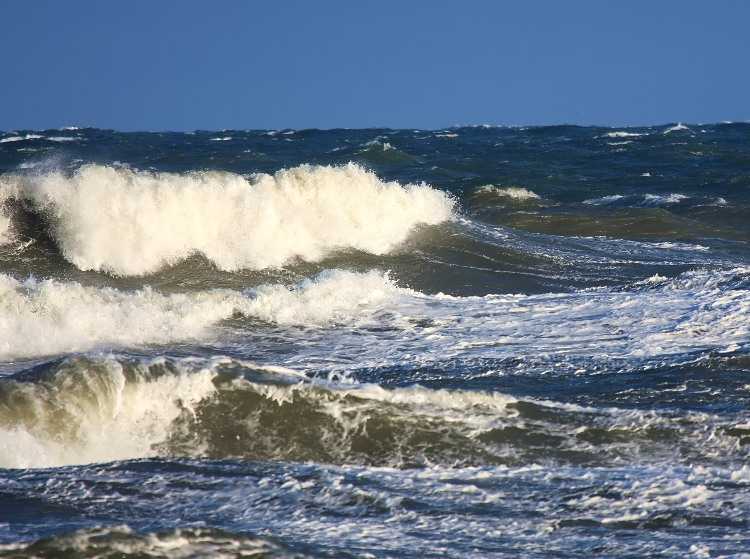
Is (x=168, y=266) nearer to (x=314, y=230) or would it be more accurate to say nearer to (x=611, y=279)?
(x=314, y=230)

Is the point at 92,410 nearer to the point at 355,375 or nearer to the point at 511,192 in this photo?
the point at 355,375

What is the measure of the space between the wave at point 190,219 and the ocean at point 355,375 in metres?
0.04

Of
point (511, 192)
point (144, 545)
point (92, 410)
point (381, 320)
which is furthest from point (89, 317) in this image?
point (511, 192)

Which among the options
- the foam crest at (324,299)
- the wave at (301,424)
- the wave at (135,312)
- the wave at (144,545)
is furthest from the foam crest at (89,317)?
the wave at (144,545)

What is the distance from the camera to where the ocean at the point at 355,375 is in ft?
14.9

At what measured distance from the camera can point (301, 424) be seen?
20.6 feet

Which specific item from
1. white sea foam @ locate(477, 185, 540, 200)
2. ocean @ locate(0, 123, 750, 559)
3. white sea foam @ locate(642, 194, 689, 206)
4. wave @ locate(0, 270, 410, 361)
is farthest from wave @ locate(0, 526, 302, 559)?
white sea foam @ locate(642, 194, 689, 206)

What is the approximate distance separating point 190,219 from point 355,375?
7.06 m

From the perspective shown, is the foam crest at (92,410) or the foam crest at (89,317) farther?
→ the foam crest at (89,317)

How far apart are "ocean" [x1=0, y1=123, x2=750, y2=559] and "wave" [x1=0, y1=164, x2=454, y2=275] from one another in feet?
0.15

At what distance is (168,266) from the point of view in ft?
41.9

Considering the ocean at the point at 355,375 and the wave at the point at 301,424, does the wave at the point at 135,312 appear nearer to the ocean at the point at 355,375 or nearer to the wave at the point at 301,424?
the ocean at the point at 355,375

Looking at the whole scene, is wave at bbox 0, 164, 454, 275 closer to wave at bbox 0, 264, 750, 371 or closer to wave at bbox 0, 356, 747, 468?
wave at bbox 0, 264, 750, 371

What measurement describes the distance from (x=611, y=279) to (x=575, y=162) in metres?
19.2
